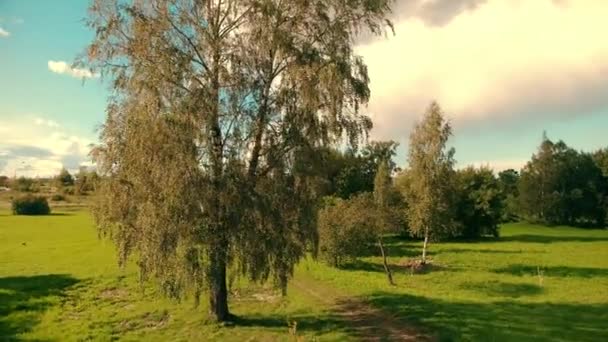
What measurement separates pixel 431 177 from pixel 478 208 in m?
34.7

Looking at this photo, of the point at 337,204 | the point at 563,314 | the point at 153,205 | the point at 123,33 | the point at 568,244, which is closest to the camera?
the point at 153,205

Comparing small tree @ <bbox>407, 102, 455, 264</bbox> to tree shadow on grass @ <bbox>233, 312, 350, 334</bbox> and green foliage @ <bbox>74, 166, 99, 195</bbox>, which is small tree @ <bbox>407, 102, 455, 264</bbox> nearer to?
tree shadow on grass @ <bbox>233, 312, 350, 334</bbox>

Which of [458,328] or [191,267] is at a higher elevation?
[191,267]

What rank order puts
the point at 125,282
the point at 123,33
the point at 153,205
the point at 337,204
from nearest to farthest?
the point at 153,205, the point at 123,33, the point at 125,282, the point at 337,204

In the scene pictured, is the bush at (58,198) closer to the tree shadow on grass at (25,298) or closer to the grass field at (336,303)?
the grass field at (336,303)

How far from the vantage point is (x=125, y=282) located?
36375 millimetres

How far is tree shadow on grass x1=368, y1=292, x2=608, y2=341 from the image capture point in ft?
73.9

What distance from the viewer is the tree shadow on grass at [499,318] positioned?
22.5 metres

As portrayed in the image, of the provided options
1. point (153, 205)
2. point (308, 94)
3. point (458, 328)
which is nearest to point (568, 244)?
point (458, 328)

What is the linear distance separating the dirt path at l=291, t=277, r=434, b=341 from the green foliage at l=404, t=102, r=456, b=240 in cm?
1510

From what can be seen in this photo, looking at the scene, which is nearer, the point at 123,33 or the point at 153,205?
the point at 153,205

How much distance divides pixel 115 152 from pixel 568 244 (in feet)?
202

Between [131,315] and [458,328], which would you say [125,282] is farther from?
[458,328]

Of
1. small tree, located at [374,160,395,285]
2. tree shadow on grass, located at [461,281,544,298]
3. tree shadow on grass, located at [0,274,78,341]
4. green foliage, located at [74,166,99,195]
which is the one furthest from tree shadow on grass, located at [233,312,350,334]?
tree shadow on grass, located at [461,281,544,298]
